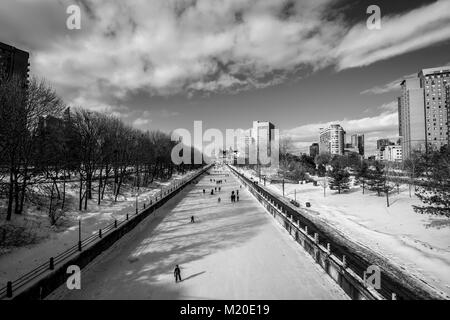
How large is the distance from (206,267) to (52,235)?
1342 cm

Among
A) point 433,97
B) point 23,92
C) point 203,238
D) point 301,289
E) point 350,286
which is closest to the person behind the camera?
point 350,286

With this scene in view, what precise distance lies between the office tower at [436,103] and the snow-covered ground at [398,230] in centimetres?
9931

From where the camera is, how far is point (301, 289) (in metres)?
12.5

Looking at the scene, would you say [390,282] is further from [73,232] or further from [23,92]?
[23,92]

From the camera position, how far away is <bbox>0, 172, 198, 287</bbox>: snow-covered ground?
46.3ft

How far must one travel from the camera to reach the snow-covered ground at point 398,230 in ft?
51.2

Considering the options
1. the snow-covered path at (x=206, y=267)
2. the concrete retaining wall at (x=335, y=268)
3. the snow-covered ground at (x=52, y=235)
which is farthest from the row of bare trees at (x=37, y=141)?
the concrete retaining wall at (x=335, y=268)

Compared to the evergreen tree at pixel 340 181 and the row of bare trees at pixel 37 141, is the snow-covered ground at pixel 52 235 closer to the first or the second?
the row of bare trees at pixel 37 141

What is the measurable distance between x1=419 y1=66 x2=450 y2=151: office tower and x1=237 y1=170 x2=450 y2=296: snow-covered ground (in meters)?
99.3

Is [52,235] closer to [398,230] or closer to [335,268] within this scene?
[335,268]

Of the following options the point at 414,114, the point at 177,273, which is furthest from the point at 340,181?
the point at 414,114

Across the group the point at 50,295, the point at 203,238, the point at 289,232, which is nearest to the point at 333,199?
the point at 289,232

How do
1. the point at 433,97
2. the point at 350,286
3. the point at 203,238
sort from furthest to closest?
the point at 433,97 → the point at 203,238 → the point at 350,286
